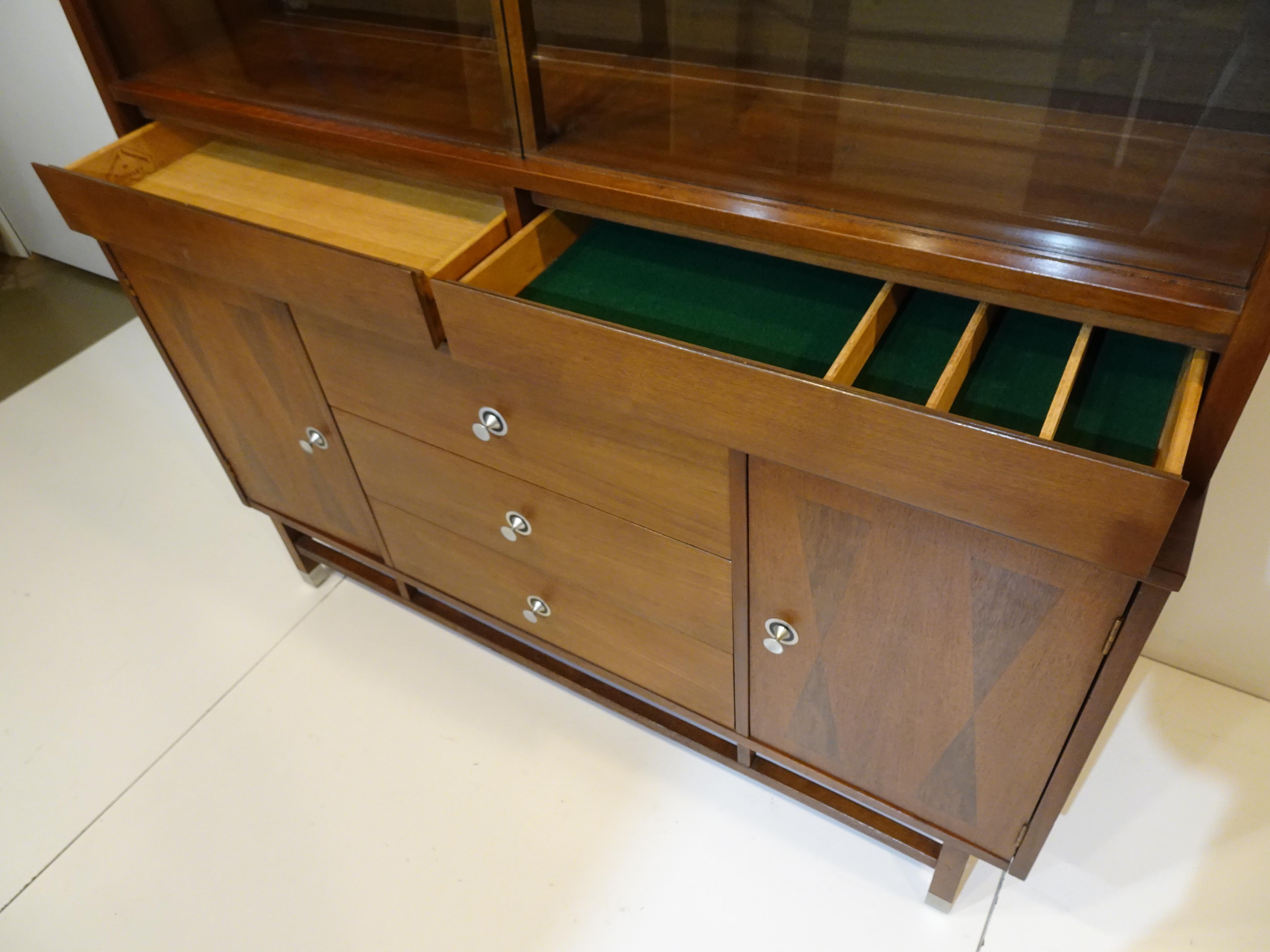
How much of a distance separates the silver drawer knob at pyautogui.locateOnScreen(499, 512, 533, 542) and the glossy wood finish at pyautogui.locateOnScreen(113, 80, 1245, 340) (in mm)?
409

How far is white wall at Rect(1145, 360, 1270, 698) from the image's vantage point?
1.14 metres

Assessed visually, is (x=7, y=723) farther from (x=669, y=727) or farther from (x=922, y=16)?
(x=922, y=16)

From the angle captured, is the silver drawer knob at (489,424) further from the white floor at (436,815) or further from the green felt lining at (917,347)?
the white floor at (436,815)

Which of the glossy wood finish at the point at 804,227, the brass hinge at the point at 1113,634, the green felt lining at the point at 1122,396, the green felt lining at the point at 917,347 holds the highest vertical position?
the glossy wood finish at the point at 804,227

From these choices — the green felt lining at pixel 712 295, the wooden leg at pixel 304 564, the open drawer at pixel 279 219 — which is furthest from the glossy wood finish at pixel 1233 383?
the wooden leg at pixel 304 564

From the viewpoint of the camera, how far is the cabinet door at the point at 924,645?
76 centimetres

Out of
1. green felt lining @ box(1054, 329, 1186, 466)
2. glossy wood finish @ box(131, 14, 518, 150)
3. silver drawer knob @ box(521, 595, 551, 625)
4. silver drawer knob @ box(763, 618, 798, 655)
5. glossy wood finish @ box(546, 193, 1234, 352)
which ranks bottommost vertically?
silver drawer knob @ box(521, 595, 551, 625)

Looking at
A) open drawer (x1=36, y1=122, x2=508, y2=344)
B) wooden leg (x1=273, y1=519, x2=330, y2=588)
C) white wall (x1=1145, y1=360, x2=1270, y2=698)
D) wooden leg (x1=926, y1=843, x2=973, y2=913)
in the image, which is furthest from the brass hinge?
wooden leg (x1=273, y1=519, x2=330, y2=588)

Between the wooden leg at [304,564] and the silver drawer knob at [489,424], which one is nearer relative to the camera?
the silver drawer knob at [489,424]

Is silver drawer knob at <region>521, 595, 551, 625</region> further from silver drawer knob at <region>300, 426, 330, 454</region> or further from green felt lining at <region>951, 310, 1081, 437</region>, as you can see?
green felt lining at <region>951, 310, 1081, 437</region>

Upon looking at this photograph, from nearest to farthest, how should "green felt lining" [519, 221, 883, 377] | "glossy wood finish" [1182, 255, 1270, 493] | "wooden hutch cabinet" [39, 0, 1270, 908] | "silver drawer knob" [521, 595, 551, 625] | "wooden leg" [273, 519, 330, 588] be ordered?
"glossy wood finish" [1182, 255, 1270, 493], "wooden hutch cabinet" [39, 0, 1270, 908], "green felt lining" [519, 221, 883, 377], "silver drawer knob" [521, 595, 551, 625], "wooden leg" [273, 519, 330, 588]

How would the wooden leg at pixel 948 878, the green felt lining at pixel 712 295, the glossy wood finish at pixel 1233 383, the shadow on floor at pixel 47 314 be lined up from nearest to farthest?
the glossy wood finish at pixel 1233 383, the green felt lining at pixel 712 295, the wooden leg at pixel 948 878, the shadow on floor at pixel 47 314

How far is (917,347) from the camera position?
2.65 feet

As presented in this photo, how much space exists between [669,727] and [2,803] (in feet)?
3.49
